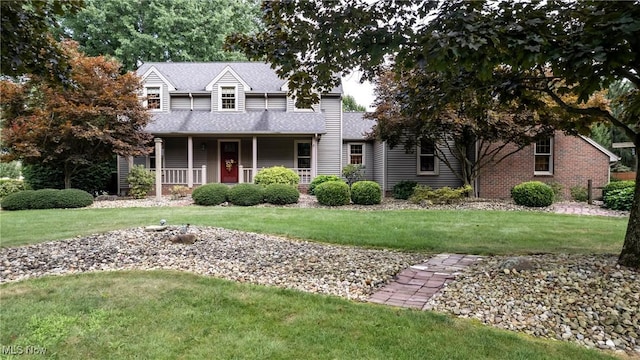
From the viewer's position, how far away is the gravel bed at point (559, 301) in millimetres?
3287

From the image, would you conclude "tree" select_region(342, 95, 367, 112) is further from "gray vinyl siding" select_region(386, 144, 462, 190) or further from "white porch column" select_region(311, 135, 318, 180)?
"white porch column" select_region(311, 135, 318, 180)

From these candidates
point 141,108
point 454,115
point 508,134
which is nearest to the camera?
point 454,115

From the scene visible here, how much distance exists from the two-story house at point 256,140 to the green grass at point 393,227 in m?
5.96

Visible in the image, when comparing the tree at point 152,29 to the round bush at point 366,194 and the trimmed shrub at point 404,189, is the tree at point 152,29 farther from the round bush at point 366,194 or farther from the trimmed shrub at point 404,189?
the round bush at point 366,194

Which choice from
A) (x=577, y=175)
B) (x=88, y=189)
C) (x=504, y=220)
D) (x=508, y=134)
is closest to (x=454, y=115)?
(x=508, y=134)

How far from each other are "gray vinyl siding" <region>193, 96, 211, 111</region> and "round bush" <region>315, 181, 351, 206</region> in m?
9.18

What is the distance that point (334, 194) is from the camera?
42.4 ft

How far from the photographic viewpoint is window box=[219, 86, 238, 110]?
61.3 ft

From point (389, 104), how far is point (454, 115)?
2.35 meters

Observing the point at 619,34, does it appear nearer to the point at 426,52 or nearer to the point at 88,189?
the point at 426,52

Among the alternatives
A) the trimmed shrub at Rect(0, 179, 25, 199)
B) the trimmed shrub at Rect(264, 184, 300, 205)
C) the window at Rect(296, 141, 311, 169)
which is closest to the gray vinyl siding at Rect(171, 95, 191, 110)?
the window at Rect(296, 141, 311, 169)

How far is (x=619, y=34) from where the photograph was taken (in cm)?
312

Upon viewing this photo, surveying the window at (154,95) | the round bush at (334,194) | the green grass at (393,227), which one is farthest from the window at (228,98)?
the green grass at (393,227)

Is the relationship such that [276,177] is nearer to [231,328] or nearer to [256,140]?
[256,140]
